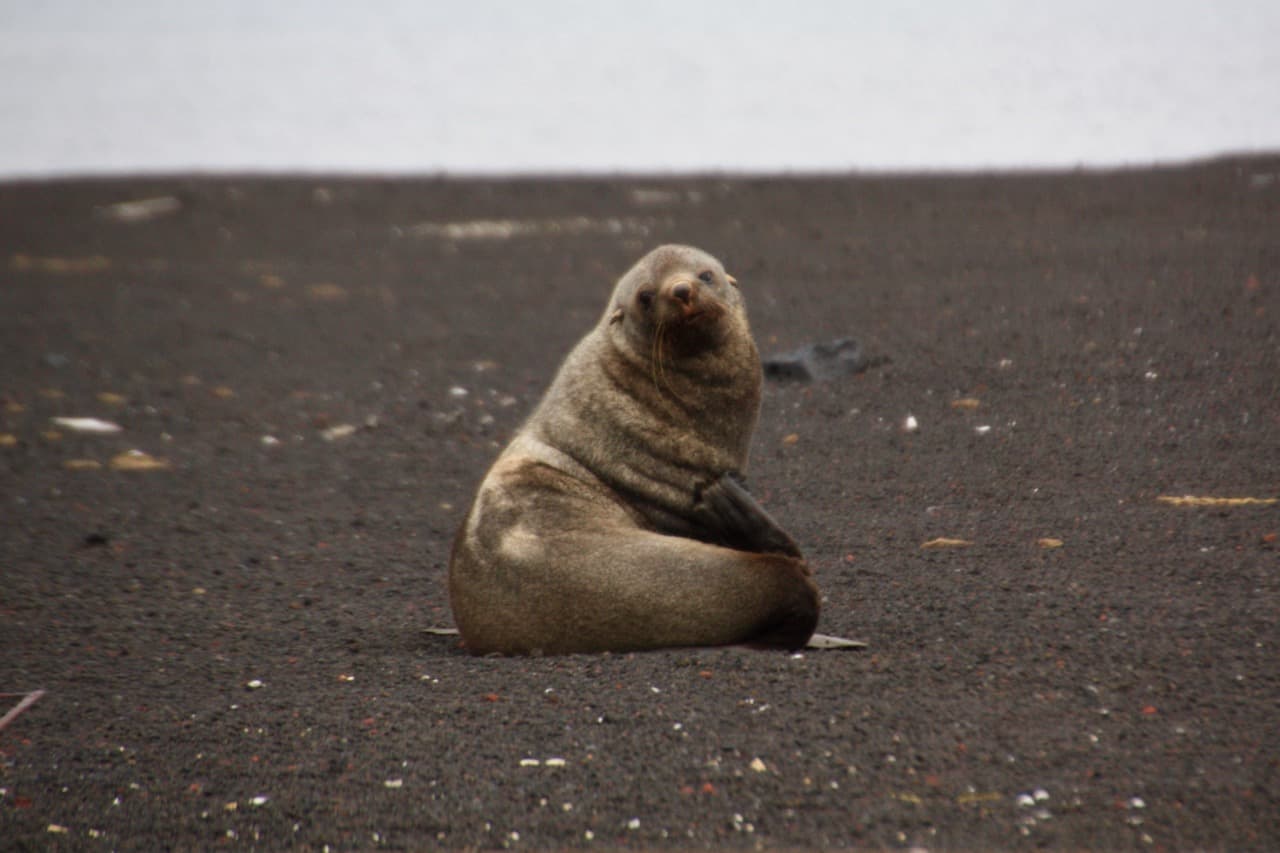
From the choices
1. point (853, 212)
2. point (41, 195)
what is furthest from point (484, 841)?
point (41, 195)

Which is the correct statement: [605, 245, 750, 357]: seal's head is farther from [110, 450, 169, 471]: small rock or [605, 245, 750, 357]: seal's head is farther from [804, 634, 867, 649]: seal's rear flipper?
[110, 450, 169, 471]: small rock

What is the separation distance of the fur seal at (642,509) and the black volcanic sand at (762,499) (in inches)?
4.8

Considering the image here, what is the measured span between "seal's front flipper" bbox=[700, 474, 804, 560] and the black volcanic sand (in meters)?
0.31

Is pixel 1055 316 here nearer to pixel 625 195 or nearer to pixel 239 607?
pixel 239 607

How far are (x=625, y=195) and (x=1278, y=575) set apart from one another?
27.4ft

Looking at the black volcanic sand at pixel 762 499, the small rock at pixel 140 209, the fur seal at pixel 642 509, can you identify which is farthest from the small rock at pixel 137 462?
the small rock at pixel 140 209

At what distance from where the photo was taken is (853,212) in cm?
1058

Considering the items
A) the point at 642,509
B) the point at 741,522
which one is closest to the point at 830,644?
the point at 741,522

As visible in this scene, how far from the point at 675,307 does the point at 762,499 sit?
1769 millimetres

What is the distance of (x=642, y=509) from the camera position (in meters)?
4.04

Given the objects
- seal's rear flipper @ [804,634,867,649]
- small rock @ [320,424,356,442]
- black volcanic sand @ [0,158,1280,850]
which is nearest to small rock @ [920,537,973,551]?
black volcanic sand @ [0,158,1280,850]

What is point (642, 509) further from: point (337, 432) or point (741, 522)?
point (337, 432)

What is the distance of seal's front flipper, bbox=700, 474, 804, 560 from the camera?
153 inches

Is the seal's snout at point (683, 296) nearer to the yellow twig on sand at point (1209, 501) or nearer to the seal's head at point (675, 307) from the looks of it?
the seal's head at point (675, 307)
